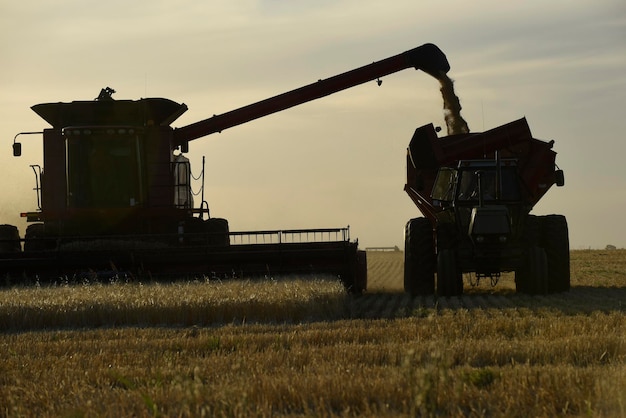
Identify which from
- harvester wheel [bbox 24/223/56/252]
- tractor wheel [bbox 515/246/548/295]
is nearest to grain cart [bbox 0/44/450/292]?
harvester wheel [bbox 24/223/56/252]

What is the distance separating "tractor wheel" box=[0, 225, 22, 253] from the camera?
16766mm

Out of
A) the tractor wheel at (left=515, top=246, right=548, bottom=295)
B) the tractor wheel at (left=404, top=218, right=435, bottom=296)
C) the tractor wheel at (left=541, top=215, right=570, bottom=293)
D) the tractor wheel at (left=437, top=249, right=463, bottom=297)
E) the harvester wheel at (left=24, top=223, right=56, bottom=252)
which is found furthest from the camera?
the harvester wheel at (left=24, top=223, right=56, bottom=252)

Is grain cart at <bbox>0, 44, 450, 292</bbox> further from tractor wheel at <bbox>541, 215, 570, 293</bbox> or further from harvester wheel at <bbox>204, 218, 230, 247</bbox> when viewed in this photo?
tractor wheel at <bbox>541, 215, 570, 293</bbox>

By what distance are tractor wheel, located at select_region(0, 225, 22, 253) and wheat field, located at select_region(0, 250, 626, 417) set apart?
2082mm

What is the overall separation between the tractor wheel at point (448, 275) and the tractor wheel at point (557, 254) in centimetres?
163

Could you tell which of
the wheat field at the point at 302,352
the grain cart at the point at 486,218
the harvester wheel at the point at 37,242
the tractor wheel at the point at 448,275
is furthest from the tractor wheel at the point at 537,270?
the harvester wheel at the point at 37,242

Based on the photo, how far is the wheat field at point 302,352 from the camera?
5.40 metres

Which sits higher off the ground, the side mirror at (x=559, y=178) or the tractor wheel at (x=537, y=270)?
the side mirror at (x=559, y=178)

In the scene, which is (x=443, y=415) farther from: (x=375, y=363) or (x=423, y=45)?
(x=423, y=45)

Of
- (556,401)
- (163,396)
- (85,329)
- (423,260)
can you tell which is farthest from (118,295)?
(556,401)

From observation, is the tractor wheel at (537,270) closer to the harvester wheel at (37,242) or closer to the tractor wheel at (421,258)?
the tractor wheel at (421,258)

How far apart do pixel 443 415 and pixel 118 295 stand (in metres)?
8.13

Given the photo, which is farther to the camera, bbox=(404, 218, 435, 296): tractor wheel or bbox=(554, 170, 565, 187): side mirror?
bbox=(554, 170, 565, 187): side mirror

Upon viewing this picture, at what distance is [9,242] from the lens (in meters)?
16.8
